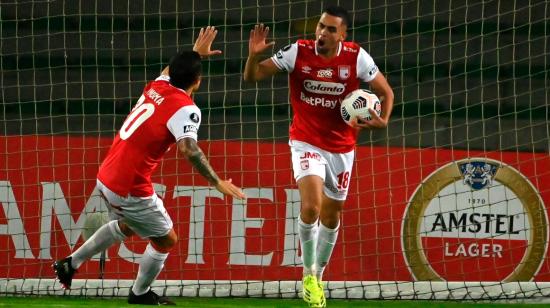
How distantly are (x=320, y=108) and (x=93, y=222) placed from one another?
2.18m

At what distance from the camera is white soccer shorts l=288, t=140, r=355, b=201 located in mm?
7992

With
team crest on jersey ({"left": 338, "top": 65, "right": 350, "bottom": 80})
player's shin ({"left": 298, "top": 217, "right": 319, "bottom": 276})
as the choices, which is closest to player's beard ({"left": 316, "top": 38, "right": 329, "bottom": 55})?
team crest on jersey ({"left": 338, "top": 65, "right": 350, "bottom": 80})

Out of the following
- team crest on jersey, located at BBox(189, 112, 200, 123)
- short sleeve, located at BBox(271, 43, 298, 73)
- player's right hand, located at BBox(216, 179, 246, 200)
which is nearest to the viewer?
player's right hand, located at BBox(216, 179, 246, 200)

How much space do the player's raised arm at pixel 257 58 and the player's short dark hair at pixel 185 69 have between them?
398 mm

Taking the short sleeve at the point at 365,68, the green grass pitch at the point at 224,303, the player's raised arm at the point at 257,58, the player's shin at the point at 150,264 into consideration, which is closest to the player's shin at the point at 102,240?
the player's shin at the point at 150,264

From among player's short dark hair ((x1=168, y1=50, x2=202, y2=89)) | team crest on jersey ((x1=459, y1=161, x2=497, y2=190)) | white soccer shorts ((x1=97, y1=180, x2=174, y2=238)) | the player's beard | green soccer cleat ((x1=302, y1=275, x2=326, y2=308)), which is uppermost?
the player's beard

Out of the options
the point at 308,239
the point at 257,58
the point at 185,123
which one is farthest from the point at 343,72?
the point at 185,123

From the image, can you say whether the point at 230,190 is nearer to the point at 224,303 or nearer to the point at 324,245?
the point at 324,245

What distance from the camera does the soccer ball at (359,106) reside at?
25.8 feet

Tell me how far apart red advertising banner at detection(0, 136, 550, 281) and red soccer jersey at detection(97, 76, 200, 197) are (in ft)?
→ 5.96

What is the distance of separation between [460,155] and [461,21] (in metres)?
1.52

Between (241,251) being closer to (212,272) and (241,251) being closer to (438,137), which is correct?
(212,272)

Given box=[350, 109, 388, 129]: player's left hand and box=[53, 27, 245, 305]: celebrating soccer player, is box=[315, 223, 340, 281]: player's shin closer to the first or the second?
box=[350, 109, 388, 129]: player's left hand

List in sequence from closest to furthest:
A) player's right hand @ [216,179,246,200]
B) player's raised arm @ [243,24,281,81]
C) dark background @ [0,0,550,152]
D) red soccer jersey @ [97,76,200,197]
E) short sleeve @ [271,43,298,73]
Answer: player's right hand @ [216,179,246,200]
red soccer jersey @ [97,76,200,197]
player's raised arm @ [243,24,281,81]
short sleeve @ [271,43,298,73]
dark background @ [0,0,550,152]
